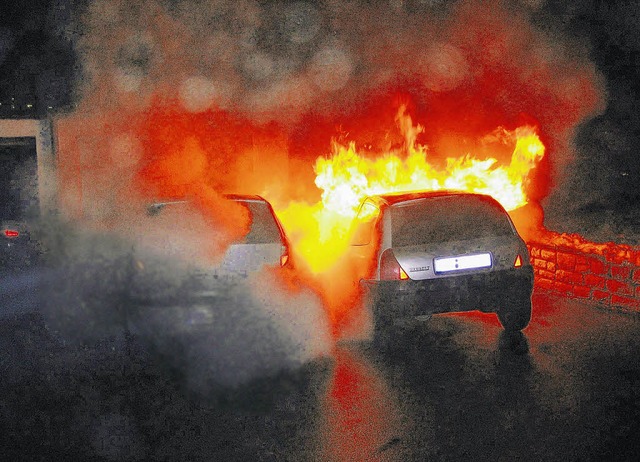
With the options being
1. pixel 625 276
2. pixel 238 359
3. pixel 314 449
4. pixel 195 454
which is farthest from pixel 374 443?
pixel 625 276

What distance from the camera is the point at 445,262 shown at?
6.07m

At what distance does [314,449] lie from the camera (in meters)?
4.16

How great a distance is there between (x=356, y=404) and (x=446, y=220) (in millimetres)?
2155

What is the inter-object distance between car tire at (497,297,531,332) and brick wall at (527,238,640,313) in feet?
6.58

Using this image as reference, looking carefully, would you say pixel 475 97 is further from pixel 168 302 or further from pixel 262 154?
pixel 168 302

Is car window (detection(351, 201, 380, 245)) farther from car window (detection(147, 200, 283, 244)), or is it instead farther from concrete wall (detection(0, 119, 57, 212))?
concrete wall (detection(0, 119, 57, 212))

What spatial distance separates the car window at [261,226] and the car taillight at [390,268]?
4.39ft

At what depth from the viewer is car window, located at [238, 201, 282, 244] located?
690 centimetres

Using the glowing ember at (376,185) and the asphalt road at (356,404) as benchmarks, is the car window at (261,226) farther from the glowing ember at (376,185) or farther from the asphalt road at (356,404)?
the asphalt road at (356,404)

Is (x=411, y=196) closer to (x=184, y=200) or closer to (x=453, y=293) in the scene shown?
(x=453, y=293)

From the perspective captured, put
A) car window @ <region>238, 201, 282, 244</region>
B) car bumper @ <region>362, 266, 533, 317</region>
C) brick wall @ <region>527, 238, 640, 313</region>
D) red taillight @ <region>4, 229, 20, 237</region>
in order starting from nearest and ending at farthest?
car bumper @ <region>362, 266, 533, 317</region> → car window @ <region>238, 201, 282, 244</region> → brick wall @ <region>527, 238, 640, 313</region> → red taillight @ <region>4, 229, 20, 237</region>

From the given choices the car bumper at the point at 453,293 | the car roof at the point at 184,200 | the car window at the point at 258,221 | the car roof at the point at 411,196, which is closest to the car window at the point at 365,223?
the car roof at the point at 411,196

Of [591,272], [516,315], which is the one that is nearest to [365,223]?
[516,315]

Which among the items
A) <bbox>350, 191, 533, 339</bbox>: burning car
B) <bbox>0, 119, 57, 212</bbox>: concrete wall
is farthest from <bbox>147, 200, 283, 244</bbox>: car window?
<bbox>0, 119, 57, 212</bbox>: concrete wall
